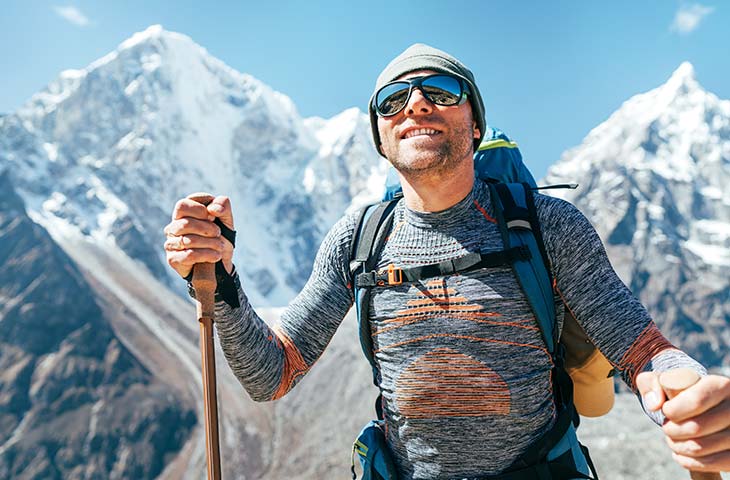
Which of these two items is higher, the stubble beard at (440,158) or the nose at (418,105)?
the nose at (418,105)

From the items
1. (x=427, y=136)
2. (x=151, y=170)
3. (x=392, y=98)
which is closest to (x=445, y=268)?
(x=427, y=136)

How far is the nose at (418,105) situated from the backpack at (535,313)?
0.55 metres

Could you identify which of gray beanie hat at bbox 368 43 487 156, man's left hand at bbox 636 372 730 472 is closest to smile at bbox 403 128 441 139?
gray beanie hat at bbox 368 43 487 156

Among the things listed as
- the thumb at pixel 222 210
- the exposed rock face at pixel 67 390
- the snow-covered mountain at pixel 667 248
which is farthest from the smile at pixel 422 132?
the snow-covered mountain at pixel 667 248

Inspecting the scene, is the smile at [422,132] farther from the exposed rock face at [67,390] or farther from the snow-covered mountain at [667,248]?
the snow-covered mountain at [667,248]

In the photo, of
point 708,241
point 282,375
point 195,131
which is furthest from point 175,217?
point 708,241

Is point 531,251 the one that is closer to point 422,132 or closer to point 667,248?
point 422,132

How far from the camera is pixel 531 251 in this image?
2.89m

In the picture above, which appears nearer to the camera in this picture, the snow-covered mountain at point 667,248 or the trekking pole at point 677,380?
the trekking pole at point 677,380

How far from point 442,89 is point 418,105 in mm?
172

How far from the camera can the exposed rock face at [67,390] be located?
6975 centimetres

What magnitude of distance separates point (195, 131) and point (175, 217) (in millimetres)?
192533

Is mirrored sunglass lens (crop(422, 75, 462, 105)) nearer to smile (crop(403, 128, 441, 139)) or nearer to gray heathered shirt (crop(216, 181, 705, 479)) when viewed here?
smile (crop(403, 128, 441, 139))

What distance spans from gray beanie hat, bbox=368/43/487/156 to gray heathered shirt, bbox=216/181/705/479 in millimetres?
663
